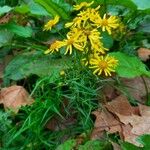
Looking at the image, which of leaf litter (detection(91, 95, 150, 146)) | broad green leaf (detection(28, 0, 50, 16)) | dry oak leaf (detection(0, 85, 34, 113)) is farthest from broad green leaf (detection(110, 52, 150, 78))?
broad green leaf (detection(28, 0, 50, 16))

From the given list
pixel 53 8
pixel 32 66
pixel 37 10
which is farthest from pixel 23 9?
pixel 32 66

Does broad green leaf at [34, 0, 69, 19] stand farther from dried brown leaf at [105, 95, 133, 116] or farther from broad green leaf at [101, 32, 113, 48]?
dried brown leaf at [105, 95, 133, 116]

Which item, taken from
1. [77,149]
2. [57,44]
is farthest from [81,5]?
[77,149]

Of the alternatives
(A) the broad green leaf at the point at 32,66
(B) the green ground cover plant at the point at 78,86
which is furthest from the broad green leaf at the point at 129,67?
(A) the broad green leaf at the point at 32,66

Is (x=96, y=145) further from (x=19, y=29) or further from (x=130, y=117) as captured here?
(x=19, y=29)

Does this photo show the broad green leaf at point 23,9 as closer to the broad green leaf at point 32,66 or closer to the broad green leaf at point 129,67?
the broad green leaf at point 32,66

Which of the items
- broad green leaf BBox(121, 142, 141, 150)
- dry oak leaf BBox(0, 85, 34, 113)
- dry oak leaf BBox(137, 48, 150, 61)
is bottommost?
dry oak leaf BBox(0, 85, 34, 113)

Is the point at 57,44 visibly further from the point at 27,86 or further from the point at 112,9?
the point at 112,9
